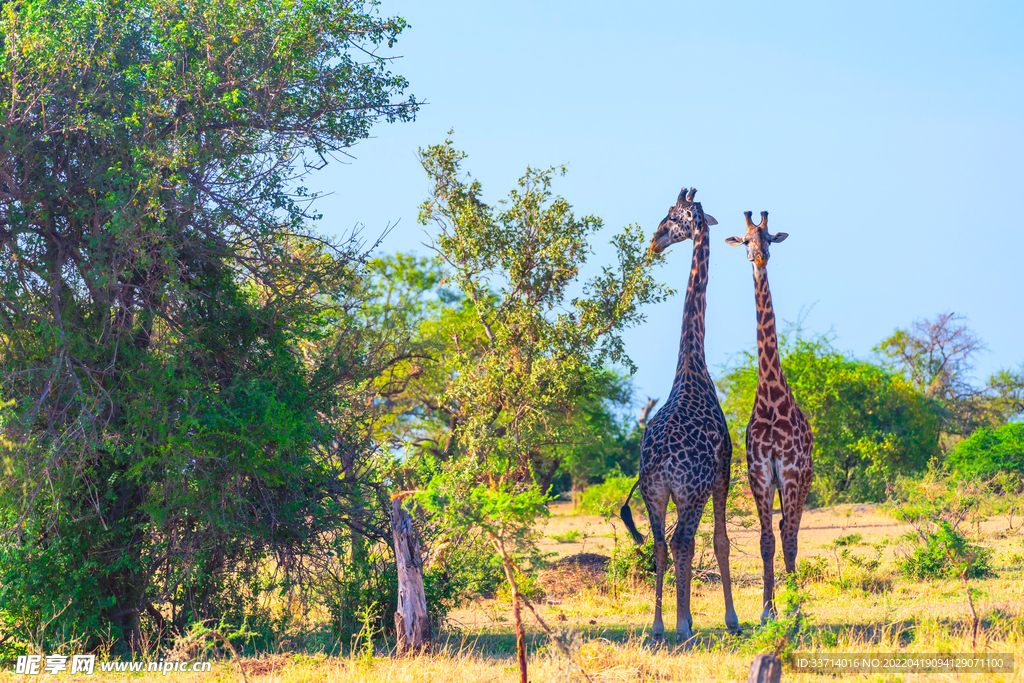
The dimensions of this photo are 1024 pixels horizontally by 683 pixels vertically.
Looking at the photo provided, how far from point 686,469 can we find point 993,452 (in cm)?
1906

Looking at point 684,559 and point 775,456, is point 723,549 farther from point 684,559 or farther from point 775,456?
point 775,456

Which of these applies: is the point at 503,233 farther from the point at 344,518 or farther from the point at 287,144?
the point at 344,518

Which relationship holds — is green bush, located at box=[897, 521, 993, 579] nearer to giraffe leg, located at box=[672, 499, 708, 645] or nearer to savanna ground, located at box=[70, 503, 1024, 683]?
savanna ground, located at box=[70, 503, 1024, 683]

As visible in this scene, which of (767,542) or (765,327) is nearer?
(767,542)

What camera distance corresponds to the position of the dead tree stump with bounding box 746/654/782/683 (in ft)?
20.0

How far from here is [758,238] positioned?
988 cm

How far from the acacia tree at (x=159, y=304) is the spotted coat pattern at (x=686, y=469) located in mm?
3823

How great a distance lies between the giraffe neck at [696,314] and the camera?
10875mm

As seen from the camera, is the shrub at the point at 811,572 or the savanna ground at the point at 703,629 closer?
the savanna ground at the point at 703,629

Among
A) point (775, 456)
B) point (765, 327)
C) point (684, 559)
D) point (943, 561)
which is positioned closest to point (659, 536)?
point (684, 559)

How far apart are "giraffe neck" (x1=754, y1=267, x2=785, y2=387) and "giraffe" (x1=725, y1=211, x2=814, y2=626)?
40 millimetres

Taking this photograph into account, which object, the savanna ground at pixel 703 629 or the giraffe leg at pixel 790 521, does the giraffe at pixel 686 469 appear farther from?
the giraffe leg at pixel 790 521

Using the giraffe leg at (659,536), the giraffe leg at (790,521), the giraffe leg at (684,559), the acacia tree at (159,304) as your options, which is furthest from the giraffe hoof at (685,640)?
the acacia tree at (159,304)

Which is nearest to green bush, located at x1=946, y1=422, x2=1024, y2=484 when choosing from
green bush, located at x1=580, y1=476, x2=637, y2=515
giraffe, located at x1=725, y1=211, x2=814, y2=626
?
green bush, located at x1=580, y1=476, x2=637, y2=515
